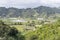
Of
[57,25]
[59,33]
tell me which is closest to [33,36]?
[57,25]

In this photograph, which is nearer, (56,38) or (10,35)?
(56,38)

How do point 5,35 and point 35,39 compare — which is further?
point 35,39

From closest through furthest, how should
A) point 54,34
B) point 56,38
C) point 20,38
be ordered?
point 56,38 → point 54,34 → point 20,38

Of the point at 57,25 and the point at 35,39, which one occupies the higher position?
the point at 57,25

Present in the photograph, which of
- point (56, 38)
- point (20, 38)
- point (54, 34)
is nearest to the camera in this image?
point (56, 38)

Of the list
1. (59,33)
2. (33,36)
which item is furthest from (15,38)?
(59,33)

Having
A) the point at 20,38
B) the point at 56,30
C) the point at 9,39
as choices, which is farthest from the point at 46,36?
the point at 9,39

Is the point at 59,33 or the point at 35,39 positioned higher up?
the point at 59,33

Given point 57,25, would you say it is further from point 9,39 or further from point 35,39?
point 9,39

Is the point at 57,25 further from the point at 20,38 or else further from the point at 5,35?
the point at 5,35
